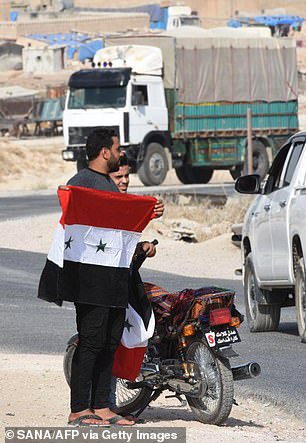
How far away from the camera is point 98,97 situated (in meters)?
34.8

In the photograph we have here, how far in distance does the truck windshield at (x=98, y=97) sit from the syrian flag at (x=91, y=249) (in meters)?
26.9

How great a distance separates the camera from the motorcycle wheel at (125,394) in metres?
8.13

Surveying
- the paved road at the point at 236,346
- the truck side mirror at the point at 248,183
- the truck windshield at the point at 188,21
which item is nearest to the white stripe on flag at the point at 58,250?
the paved road at the point at 236,346

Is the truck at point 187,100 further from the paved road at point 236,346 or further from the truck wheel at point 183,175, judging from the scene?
the paved road at point 236,346

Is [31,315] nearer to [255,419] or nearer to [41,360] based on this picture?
[41,360]

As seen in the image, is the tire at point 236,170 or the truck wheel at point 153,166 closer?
the truck wheel at point 153,166

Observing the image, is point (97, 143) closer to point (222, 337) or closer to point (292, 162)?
point (222, 337)

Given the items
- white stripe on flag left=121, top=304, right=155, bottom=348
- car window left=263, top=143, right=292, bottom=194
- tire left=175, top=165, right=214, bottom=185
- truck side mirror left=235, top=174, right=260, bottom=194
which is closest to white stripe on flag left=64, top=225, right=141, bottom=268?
white stripe on flag left=121, top=304, right=155, bottom=348

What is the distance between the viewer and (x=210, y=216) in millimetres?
26766

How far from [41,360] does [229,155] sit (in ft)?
89.4

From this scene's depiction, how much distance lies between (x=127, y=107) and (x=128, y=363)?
88.9 feet

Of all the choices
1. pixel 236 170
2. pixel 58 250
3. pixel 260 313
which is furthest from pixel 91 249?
pixel 236 170

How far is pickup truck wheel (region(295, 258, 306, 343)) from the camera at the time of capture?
1191cm

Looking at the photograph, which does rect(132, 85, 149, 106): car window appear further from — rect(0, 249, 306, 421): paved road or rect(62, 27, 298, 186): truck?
rect(0, 249, 306, 421): paved road
